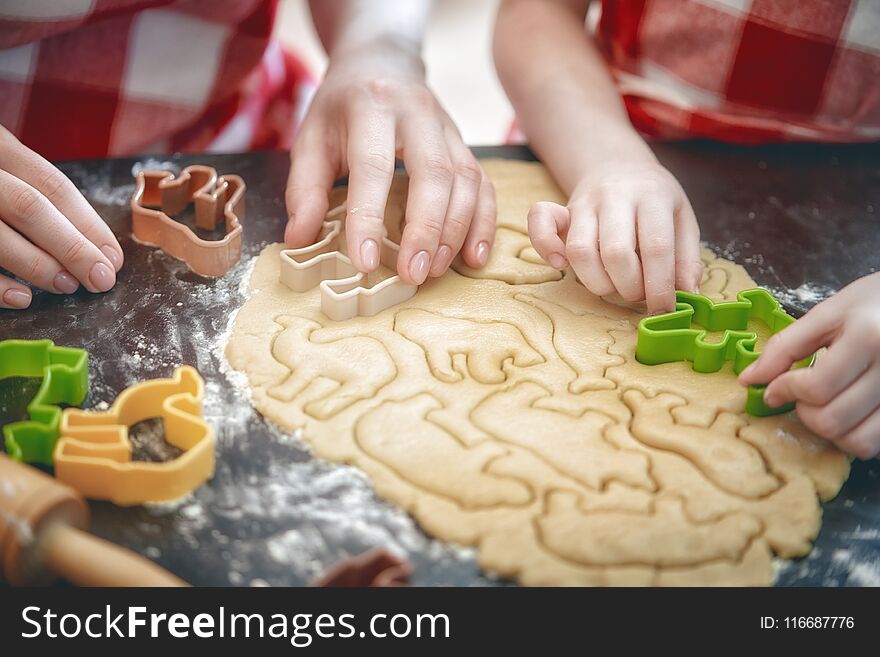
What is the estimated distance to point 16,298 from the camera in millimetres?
1144

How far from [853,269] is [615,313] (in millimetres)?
414

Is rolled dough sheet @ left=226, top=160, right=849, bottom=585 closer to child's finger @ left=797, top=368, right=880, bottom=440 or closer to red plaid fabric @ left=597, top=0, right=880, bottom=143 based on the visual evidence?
child's finger @ left=797, top=368, right=880, bottom=440

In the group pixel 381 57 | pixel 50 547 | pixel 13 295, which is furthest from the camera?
pixel 381 57

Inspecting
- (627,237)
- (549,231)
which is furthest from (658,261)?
(549,231)

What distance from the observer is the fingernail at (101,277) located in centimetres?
117

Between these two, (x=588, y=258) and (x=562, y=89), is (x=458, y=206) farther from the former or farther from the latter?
(x=562, y=89)

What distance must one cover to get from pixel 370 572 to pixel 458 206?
610mm

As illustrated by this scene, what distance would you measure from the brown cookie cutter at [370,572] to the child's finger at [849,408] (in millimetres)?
478

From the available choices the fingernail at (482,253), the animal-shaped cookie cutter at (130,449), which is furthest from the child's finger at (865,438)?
the animal-shaped cookie cutter at (130,449)

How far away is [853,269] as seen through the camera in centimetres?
134

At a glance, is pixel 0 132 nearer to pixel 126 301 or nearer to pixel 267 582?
pixel 126 301

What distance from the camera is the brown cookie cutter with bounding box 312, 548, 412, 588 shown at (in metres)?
0.79

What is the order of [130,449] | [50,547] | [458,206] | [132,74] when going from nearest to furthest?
Answer: 1. [50,547]
2. [130,449]
3. [458,206]
4. [132,74]

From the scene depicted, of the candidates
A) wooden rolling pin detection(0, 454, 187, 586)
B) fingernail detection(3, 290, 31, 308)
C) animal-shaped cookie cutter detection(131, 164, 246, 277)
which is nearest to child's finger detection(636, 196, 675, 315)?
animal-shaped cookie cutter detection(131, 164, 246, 277)
